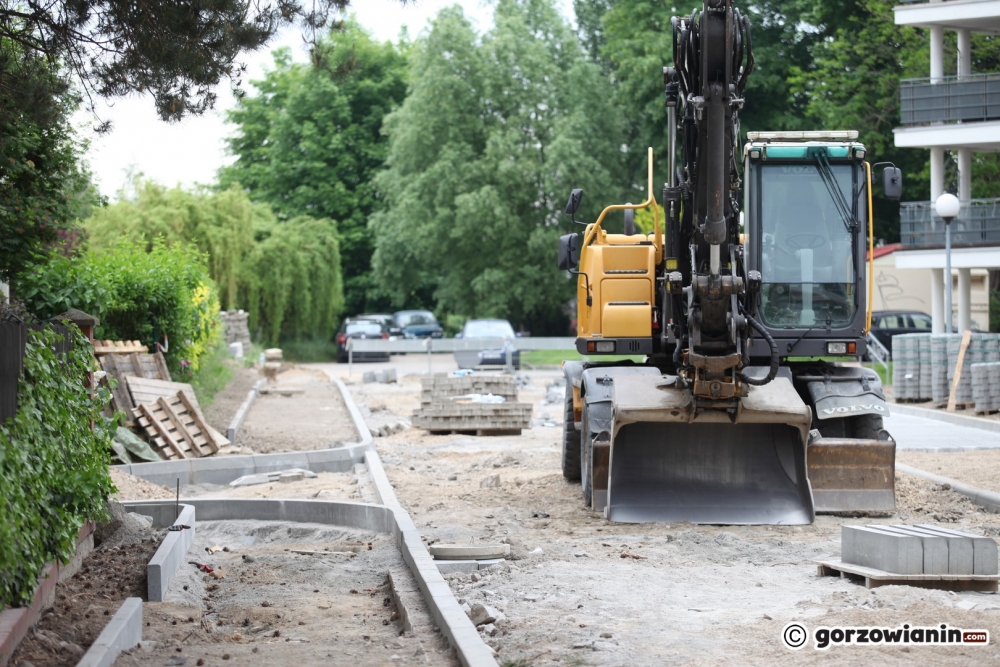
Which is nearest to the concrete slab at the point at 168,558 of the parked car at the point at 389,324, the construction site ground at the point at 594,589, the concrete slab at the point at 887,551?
the construction site ground at the point at 594,589

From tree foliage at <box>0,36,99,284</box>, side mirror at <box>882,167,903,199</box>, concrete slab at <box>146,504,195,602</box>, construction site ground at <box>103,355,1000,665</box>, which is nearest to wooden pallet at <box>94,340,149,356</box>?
tree foliage at <box>0,36,99,284</box>

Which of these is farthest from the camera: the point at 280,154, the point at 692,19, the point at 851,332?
the point at 280,154

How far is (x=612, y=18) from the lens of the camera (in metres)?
49.6

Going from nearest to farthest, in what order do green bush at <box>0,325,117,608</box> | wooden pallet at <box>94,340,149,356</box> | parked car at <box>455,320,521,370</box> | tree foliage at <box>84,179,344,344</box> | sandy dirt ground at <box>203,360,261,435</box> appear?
green bush at <box>0,325,117,608</box>, wooden pallet at <box>94,340,149,356</box>, sandy dirt ground at <box>203,360,261,435</box>, parked car at <box>455,320,521,370</box>, tree foliage at <box>84,179,344,344</box>

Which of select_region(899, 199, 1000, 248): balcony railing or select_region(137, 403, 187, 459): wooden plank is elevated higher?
select_region(899, 199, 1000, 248): balcony railing

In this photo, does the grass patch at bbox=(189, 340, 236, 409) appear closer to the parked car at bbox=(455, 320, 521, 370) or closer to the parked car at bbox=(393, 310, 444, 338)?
the parked car at bbox=(455, 320, 521, 370)

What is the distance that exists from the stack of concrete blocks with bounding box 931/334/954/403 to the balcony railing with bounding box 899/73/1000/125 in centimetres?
1001

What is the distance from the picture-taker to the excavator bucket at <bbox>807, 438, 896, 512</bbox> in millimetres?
12086

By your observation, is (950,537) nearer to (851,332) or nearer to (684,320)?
(684,320)

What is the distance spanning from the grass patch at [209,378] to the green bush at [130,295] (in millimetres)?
436

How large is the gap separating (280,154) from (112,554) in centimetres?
5167

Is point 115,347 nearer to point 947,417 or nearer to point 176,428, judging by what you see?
point 176,428

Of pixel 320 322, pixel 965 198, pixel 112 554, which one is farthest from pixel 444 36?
pixel 112 554

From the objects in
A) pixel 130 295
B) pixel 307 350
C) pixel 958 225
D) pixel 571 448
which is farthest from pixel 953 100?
pixel 307 350
